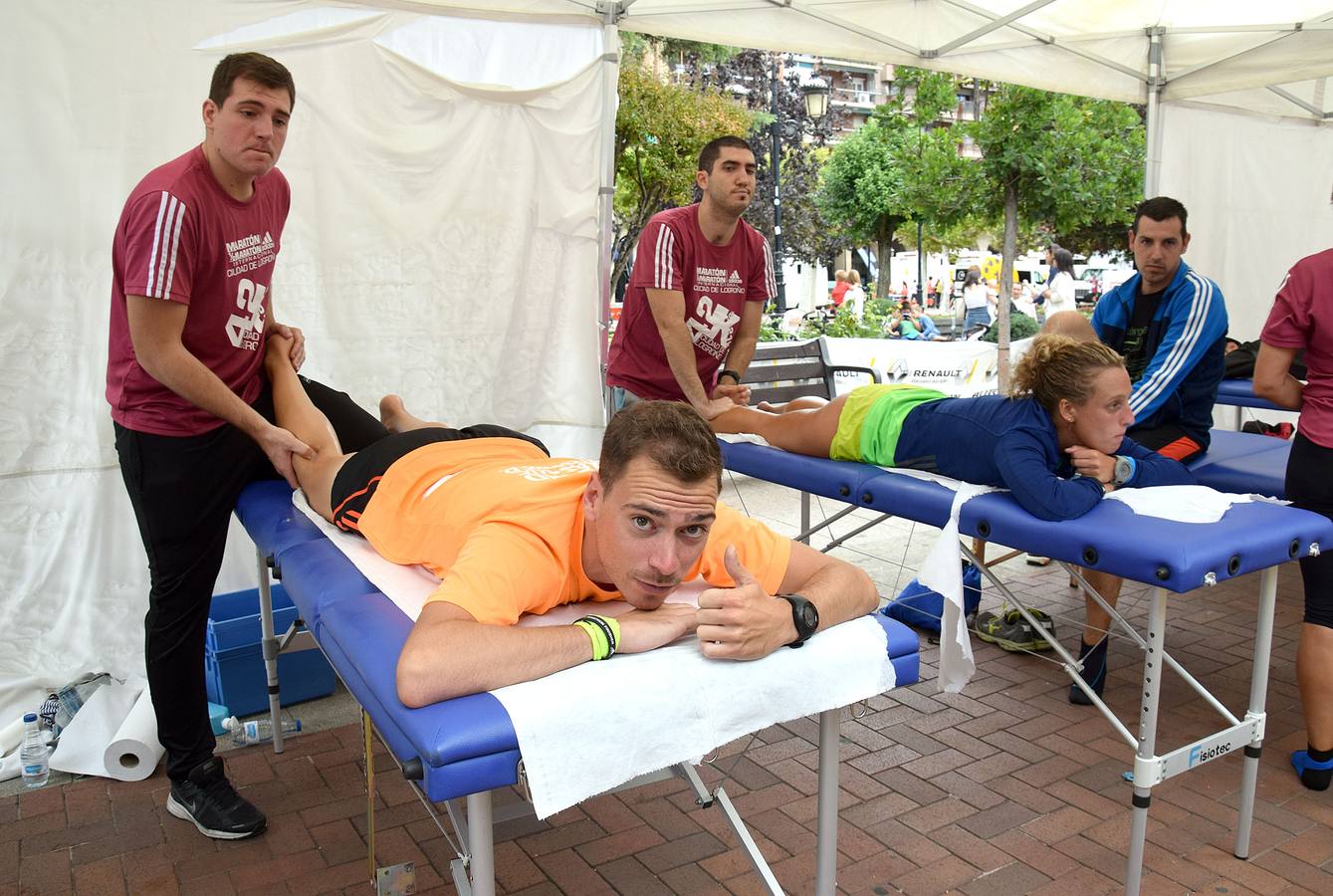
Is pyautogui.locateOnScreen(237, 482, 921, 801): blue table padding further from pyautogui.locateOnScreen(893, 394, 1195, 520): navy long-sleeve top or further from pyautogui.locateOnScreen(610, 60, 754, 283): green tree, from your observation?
pyautogui.locateOnScreen(610, 60, 754, 283): green tree

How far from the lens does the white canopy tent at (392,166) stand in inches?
120

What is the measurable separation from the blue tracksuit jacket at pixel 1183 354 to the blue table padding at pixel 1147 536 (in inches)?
36.0

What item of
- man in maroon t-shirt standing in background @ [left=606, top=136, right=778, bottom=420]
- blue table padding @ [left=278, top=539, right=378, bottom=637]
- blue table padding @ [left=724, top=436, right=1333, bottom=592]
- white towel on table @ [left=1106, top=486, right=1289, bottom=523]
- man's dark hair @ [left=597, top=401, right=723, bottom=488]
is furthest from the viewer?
man in maroon t-shirt standing in background @ [left=606, top=136, right=778, bottom=420]

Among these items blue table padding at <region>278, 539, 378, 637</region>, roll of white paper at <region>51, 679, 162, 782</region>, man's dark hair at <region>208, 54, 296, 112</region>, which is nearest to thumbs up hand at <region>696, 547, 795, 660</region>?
blue table padding at <region>278, 539, 378, 637</region>

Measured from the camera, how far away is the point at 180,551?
7.74 feet

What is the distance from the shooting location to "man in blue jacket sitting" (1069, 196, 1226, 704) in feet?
10.3

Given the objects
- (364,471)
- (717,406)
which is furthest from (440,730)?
(717,406)

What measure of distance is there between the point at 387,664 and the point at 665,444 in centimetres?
50

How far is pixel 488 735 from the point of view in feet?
4.26

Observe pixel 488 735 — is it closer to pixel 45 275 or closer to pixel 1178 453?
pixel 45 275

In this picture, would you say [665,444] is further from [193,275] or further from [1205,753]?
[1205,753]

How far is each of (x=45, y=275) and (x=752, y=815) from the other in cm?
251

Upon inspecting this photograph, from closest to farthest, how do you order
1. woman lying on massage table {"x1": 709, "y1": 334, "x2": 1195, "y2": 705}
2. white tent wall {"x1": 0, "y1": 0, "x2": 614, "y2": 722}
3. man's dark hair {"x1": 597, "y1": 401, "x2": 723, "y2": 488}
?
man's dark hair {"x1": 597, "y1": 401, "x2": 723, "y2": 488}
woman lying on massage table {"x1": 709, "y1": 334, "x2": 1195, "y2": 705}
white tent wall {"x1": 0, "y1": 0, "x2": 614, "y2": 722}

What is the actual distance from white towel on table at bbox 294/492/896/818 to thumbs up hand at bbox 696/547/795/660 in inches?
0.9
